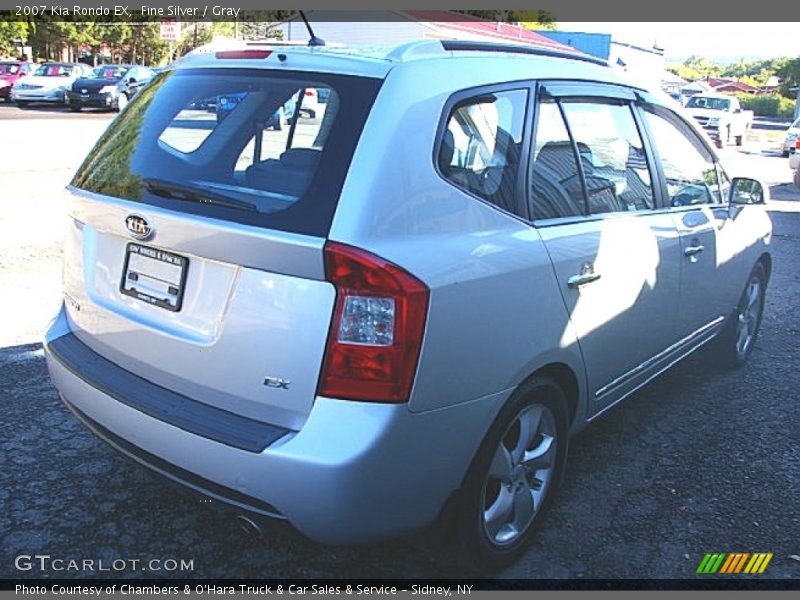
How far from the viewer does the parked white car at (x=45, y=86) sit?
92.2 ft

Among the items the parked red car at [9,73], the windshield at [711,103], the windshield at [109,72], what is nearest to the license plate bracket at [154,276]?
the windshield at [711,103]

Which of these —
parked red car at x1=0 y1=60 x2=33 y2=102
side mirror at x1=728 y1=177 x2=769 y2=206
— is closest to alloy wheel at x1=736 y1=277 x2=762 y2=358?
side mirror at x1=728 y1=177 x2=769 y2=206

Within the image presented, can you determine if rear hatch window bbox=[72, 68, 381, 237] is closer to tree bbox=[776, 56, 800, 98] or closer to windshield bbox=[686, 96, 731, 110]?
windshield bbox=[686, 96, 731, 110]

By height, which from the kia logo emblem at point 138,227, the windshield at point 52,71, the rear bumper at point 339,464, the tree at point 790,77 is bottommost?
the rear bumper at point 339,464

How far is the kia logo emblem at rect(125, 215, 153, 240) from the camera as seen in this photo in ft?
8.36

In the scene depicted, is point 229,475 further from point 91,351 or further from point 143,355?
point 91,351

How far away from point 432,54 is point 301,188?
0.71 meters

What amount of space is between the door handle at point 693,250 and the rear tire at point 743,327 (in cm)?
100

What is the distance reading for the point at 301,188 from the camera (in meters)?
2.37

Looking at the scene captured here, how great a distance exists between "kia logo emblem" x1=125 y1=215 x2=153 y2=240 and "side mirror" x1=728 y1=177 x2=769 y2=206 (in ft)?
10.8

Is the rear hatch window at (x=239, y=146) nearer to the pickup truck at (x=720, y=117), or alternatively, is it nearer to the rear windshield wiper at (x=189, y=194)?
the rear windshield wiper at (x=189, y=194)

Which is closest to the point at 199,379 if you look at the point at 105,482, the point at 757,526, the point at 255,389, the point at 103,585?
the point at 255,389

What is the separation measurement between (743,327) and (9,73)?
32.7m

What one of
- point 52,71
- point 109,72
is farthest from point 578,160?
point 52,71
